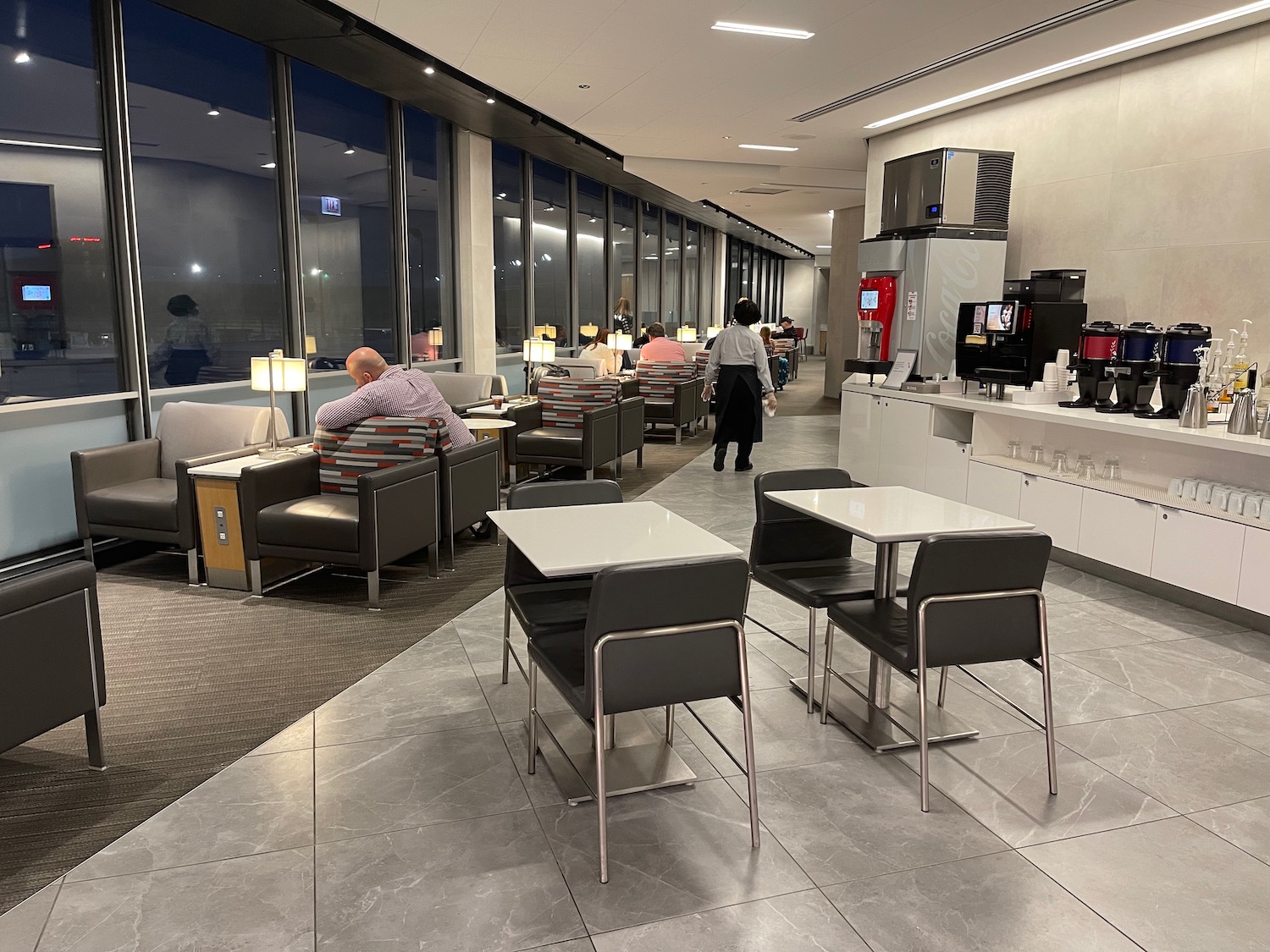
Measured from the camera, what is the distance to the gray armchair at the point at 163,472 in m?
5.15

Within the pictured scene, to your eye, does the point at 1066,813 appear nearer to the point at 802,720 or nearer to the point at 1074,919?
the point at 1074,919

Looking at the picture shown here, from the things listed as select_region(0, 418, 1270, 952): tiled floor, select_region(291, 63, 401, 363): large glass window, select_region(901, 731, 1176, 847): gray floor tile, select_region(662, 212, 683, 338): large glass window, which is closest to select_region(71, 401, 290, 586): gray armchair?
select_region(291, 63, 401, 363): large glass window

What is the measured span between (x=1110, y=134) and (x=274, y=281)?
259 inches

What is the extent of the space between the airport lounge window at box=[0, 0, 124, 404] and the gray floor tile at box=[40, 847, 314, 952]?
3803mm

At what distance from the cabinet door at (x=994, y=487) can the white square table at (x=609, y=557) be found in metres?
3.38

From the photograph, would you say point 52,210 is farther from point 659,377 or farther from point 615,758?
point 659,377

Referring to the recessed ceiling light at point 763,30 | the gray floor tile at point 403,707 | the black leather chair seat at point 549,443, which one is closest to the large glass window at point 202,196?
the black leather chair seat at point 549,443

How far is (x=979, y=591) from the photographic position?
2982 millimetres

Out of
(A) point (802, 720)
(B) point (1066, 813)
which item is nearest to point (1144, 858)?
(B) point (1066, 813)

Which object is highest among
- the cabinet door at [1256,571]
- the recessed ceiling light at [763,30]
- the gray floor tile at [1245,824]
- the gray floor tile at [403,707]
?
the recessed ceiling light at [763,30]

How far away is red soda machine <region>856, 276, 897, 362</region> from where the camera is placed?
7711 mm

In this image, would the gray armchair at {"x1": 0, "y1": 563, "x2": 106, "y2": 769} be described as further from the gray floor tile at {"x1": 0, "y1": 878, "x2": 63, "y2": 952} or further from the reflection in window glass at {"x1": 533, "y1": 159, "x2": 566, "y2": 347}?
the reflection in window glass at {"x1": 533, "y1": 159, "x2": 566, "y2": 347}

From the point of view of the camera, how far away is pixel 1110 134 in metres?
6.74

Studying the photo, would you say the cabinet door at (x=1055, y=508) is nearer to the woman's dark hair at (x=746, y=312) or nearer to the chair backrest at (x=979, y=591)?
the chair backrest at (x=979, y=591)
